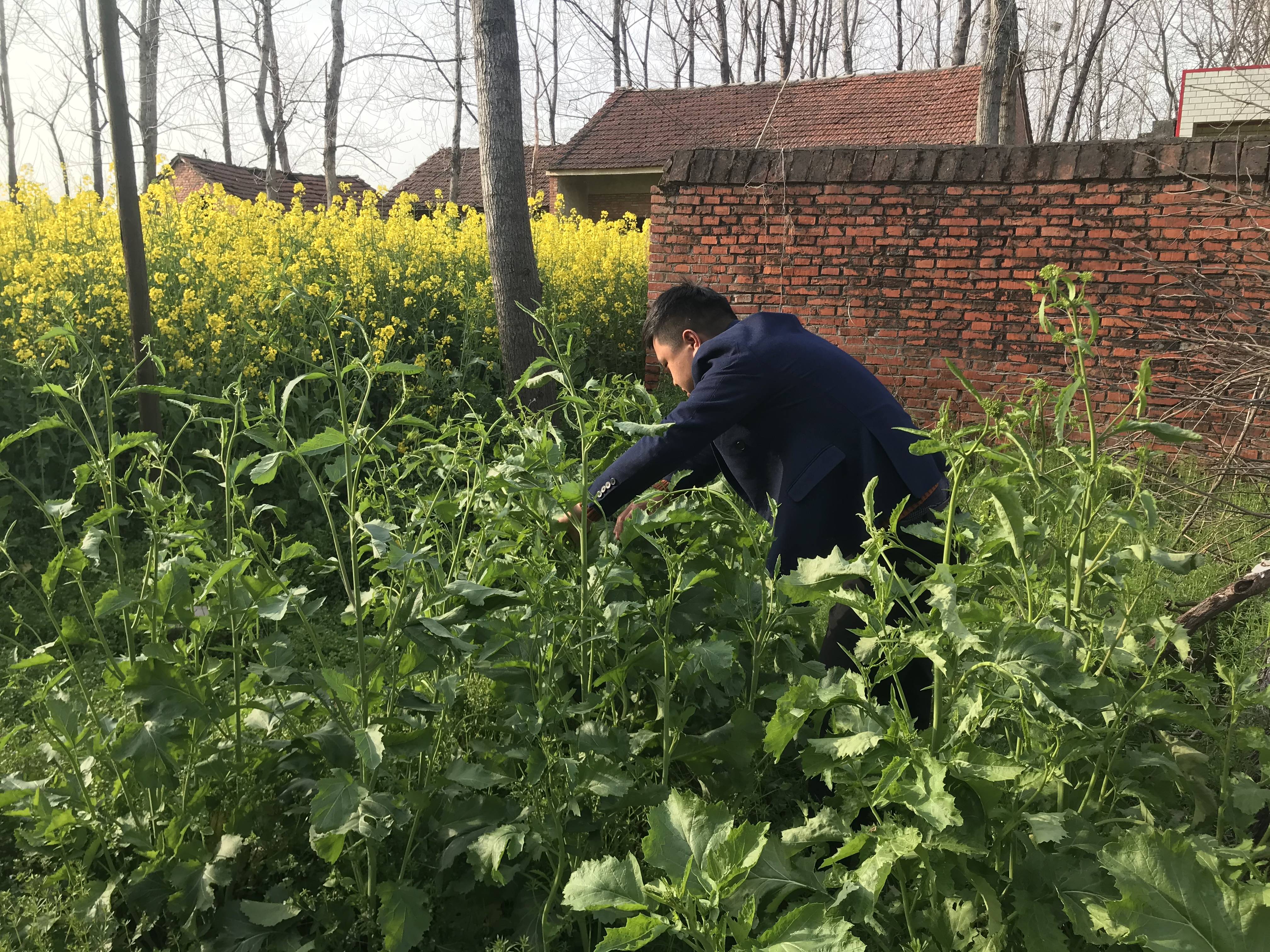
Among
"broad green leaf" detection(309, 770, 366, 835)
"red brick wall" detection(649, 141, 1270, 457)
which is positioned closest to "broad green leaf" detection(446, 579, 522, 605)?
"broad green leaf" detection(309, 770, 366, 835)

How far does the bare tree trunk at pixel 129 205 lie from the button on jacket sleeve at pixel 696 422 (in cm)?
290

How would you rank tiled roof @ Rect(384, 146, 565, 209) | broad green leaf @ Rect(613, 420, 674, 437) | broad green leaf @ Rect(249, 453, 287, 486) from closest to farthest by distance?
broad green leaf @ Rect(249, 453, 287, 486)
broad green leaf @ Rect(613, 420, 674, 437)
tiled roof @ Rect(384, 146, 565, 209)

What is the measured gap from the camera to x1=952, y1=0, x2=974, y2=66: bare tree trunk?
49.4 feet

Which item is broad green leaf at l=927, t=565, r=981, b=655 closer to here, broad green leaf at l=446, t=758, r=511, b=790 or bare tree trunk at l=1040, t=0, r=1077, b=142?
broad green leaf at l=446, t=758, r=511, b=790

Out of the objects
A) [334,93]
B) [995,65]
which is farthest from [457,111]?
[995,65]

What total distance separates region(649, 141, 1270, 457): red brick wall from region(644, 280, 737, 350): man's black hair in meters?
3.97

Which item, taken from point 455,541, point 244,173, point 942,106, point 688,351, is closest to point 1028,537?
point 455,541

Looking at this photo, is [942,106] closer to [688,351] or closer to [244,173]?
[688,351]

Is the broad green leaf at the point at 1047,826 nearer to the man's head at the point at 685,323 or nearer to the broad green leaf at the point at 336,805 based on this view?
the broad green leaf at the point at 336,805

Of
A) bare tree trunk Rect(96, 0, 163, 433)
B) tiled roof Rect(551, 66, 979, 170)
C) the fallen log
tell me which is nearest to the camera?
the fallen log

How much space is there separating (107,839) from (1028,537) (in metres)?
1.84

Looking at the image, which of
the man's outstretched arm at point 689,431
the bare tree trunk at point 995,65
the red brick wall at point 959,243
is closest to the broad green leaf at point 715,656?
the man's outstretched arm at point 689,431

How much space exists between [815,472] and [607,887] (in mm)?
1668

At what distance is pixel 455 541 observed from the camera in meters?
2.27
